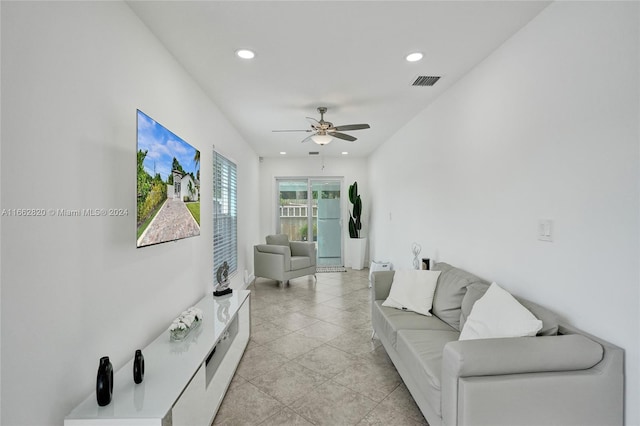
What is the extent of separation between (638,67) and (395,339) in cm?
203

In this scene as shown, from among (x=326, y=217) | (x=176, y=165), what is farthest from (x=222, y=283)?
(x=326, y=217)

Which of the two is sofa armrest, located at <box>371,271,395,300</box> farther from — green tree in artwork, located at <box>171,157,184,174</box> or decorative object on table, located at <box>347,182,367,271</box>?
decorative object on table, located at <box>347,182,367,271</box>

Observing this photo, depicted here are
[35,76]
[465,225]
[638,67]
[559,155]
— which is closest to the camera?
[35,76]

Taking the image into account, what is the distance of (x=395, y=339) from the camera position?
7.54 feet

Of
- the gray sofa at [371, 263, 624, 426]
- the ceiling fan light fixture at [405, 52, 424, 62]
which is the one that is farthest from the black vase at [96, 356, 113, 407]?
the ceiling fan light fixture at [405, 52, 424, 62]

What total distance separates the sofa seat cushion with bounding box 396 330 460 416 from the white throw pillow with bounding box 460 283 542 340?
0.72ft

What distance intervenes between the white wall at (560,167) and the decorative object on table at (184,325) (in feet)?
7.47

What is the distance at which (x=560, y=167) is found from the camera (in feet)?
5.93

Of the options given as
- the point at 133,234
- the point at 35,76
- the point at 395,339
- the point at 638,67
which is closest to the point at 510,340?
the point at 395,339


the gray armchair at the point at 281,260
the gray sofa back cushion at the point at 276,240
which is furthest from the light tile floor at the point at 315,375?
the gray sofa back cushion at the point at 276,240

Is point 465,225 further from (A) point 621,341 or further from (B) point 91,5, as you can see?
(B) point 91,5

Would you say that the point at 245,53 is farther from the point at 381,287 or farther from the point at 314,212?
the point at 314,212

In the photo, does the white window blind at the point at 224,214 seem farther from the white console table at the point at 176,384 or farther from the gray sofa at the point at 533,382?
the gray sofa at the point at 533,382

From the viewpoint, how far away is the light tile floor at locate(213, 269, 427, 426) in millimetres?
2012
